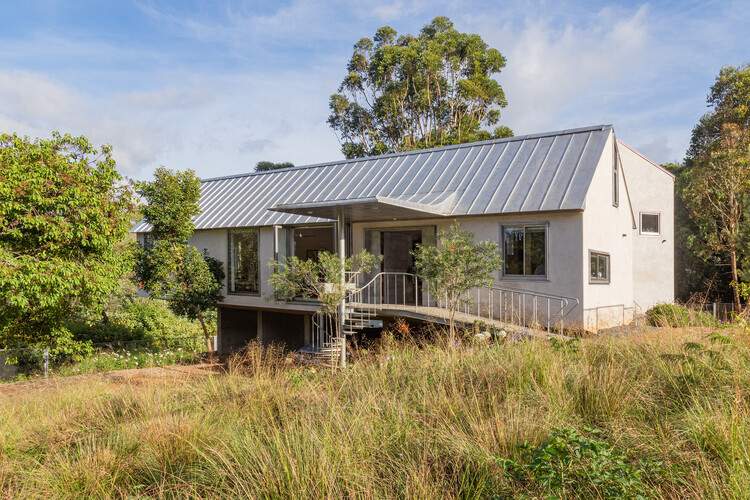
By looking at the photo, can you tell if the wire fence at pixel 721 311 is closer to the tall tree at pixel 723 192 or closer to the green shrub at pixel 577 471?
the tall tree at pixel 723 192

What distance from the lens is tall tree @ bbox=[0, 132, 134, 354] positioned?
1131 centimetres

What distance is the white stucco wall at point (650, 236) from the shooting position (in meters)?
21.8

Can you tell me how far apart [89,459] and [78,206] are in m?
9.16

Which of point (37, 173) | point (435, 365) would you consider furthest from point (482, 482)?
point (37, 173)

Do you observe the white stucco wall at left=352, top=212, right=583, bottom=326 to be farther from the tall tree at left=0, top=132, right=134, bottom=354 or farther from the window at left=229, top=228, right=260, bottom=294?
the tall tree at left=0, top=132, right=134, bottom=354

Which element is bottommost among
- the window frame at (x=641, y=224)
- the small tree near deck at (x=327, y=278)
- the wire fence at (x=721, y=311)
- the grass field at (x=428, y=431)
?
the wire fence at (x=721, y=311)

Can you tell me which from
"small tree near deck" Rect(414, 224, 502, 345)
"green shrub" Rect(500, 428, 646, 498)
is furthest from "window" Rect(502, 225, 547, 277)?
"green shrub" Rect(500, 428, 646, 498)

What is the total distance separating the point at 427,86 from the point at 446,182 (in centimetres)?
1689

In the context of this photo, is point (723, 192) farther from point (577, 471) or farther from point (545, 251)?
point (577, 471)

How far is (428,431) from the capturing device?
4680mm

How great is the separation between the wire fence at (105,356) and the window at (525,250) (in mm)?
9836

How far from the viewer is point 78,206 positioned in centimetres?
1249

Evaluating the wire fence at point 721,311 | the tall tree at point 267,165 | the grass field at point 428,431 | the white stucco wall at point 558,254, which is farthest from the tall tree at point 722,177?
the tall tree at point 267,165

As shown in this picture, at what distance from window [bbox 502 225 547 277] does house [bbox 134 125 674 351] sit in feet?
0.09
